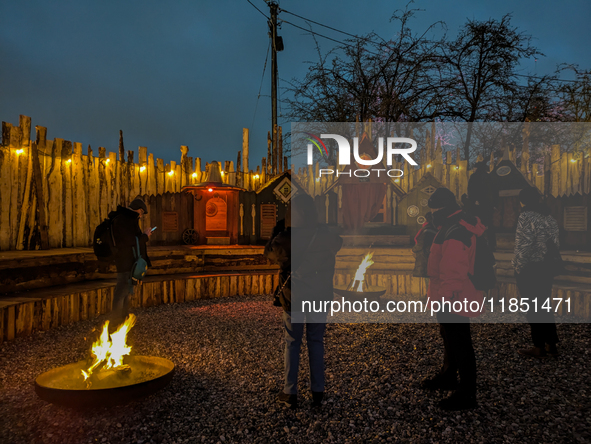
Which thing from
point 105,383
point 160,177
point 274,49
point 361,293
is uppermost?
point 274,49

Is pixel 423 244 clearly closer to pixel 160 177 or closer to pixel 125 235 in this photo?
pixel 125 235

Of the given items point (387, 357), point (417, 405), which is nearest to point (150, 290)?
point (387, 357)

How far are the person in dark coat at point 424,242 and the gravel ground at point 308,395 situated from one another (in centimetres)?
158

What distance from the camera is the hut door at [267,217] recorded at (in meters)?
10.6

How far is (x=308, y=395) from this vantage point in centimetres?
382

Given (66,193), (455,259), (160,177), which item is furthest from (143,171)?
(455,259)

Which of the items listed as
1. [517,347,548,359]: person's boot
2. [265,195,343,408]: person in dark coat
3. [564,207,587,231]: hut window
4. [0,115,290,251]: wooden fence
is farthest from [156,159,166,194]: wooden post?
[564,207,587,231]: hut window

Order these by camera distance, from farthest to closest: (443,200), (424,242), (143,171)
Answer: (143,171)
(424,242)
(443,200)

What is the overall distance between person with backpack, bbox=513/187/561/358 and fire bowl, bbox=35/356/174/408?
4.65 metres

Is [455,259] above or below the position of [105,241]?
below

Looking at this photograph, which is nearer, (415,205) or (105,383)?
(105,383)

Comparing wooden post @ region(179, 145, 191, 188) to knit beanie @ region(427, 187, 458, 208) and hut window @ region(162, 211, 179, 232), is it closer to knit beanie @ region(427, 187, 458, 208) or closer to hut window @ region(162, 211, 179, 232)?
hut window @ region(162, 211, 179, 232)

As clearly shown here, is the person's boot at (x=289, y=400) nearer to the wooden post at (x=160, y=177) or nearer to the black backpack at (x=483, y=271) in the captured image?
the black backpack at (x=483, y=271)

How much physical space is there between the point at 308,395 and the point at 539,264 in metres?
3.56
